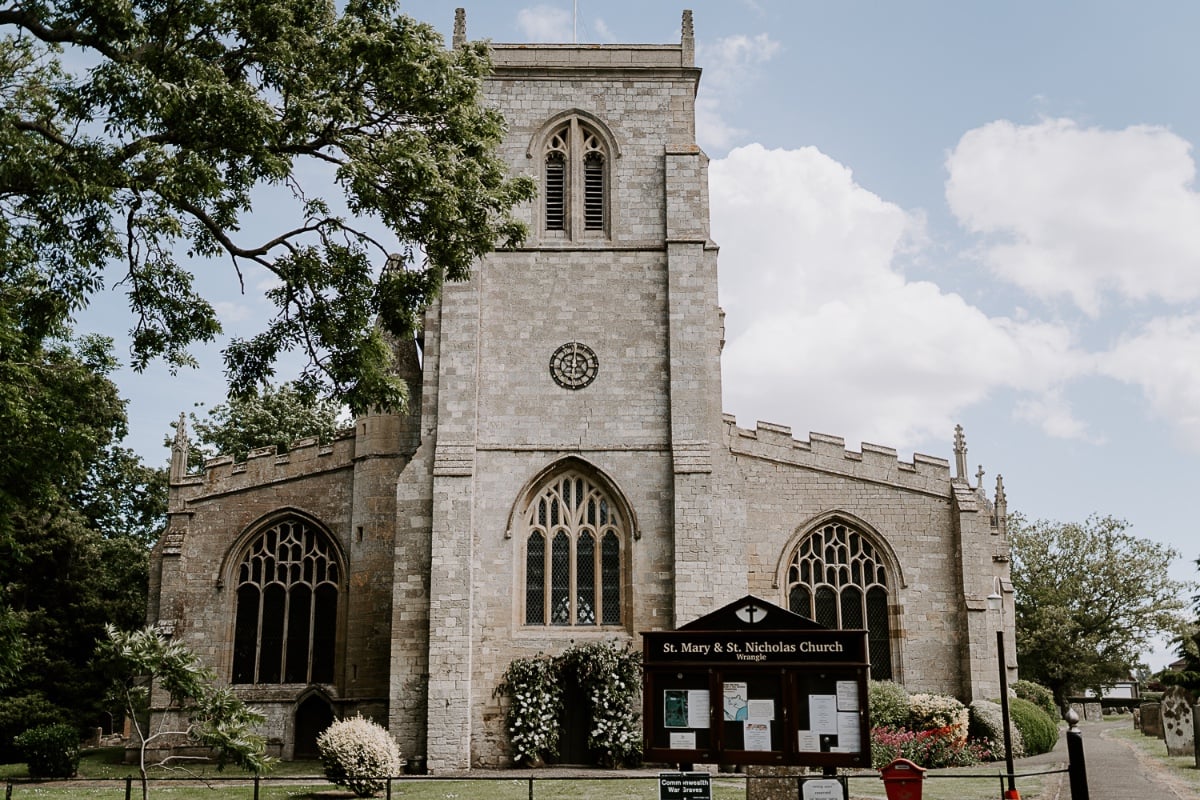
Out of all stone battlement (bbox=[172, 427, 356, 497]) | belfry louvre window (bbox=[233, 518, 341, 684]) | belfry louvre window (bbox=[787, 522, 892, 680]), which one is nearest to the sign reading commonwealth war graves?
belfry louvre window (bbox=[787, 522, 892, 680])

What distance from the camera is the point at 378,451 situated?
25125 millimetres

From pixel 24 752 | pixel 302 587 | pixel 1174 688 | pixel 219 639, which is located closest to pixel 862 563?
pixel 1174 688

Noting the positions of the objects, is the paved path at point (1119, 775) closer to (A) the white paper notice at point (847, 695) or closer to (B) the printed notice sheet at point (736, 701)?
(A) the white paper notice at point (847, 695)

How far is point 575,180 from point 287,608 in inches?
451

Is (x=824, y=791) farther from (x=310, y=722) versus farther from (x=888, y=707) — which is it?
(x=310, y=722)

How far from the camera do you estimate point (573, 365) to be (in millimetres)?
23422

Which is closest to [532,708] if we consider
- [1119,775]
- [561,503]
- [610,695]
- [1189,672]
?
[610,695]

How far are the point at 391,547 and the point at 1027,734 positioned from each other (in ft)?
46.4

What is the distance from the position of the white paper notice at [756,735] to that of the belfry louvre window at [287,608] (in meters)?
15.3

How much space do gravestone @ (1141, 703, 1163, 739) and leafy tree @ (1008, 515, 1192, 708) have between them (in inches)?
673

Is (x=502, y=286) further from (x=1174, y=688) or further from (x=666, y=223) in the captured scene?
(x=1174, y=688)

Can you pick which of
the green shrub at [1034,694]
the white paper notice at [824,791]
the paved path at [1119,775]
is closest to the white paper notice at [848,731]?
the white paper notice at [824,791]

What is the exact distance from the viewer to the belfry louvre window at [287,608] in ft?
81.6

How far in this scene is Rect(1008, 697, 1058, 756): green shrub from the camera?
23.8m
